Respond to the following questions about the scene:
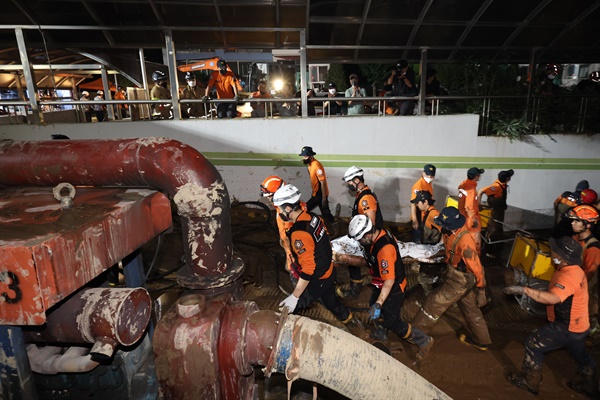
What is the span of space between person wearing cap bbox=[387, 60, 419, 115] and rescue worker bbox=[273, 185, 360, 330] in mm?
5286

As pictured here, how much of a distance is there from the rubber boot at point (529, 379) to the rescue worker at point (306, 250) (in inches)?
93.4

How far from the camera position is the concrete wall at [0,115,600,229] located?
25.8 ft

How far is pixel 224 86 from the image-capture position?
860cm

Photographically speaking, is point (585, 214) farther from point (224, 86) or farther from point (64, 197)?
point (224, 86)

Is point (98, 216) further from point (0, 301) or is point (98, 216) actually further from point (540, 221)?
point (540, 221)

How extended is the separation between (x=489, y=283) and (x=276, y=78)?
11.7 metres

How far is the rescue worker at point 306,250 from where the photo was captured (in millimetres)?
4109

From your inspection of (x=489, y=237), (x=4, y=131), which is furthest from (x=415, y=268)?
(x=4, y=131)

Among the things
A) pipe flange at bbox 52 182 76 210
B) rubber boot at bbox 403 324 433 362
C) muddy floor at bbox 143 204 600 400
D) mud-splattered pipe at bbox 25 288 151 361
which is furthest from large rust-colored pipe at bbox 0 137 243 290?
rubber boot at bbox 403 324 433 362

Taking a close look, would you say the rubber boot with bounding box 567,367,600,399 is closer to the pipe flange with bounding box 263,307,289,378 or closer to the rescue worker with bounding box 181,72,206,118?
the pipe flange with bounding box 263,307,289,378

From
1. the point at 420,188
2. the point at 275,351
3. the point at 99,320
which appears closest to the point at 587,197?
the point at 420,188

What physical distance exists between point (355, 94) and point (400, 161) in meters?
2.36

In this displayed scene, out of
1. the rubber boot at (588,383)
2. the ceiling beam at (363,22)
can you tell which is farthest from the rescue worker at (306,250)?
the ceiling beam at (363,22)

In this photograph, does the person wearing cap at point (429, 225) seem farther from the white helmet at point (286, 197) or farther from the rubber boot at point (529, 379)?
the white helmet at point (286, 197)
